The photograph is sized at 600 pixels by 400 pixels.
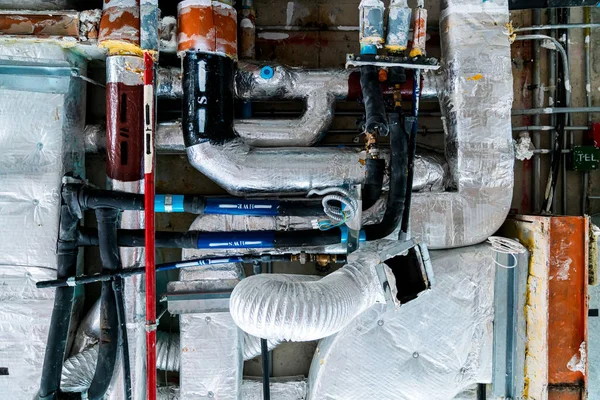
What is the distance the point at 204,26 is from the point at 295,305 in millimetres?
1017

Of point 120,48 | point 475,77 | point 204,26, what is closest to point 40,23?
point 120,48

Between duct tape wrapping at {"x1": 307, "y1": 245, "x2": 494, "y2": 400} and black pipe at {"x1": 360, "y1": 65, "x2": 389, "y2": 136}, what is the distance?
566 mm

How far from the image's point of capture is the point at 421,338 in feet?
5.39

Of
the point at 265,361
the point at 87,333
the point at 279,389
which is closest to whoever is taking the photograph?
the point at 265,361

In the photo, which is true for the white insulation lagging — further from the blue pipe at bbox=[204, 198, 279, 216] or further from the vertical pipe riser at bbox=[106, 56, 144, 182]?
the vertical pipe riser at bbox=[106, 56, 144, 182]

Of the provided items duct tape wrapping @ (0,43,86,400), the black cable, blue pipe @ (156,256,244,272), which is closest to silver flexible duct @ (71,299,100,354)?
duct tape wrapping @ (0,43,86,400)

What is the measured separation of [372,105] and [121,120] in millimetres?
925

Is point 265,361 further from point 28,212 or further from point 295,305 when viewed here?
point 28,212

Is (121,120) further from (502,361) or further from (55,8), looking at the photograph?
(502,361)

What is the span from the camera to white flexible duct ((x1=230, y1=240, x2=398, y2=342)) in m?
1.20

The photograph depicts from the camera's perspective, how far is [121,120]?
1.57 meters

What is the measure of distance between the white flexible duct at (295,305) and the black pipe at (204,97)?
57cm

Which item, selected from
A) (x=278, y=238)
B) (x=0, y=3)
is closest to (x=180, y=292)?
(x=278, y=238)

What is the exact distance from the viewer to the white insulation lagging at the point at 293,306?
120 centimetres
